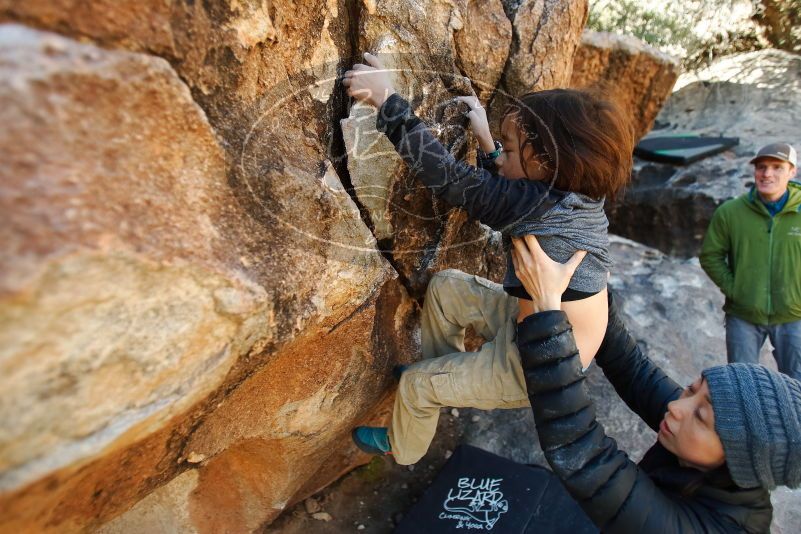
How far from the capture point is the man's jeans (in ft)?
10.7

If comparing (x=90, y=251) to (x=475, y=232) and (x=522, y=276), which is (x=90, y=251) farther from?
→ (x=475, y=232)

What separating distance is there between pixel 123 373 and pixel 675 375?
3.30 metres

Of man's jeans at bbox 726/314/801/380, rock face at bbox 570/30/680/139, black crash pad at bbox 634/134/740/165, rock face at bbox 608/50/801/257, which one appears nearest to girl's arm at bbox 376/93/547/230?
man's jeans at bbox 726/314/801/380

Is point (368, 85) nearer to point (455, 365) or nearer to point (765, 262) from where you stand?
point (455, 365)

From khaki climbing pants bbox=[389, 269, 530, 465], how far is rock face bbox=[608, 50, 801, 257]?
3.89 meters

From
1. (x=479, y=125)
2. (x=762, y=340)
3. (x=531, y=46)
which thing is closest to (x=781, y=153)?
(x=762, y=340)

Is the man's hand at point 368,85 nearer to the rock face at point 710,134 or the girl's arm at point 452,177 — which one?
the girl's arm at point 452,177

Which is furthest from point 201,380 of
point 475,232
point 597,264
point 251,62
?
point 475,232

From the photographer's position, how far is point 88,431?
1276 millimetres

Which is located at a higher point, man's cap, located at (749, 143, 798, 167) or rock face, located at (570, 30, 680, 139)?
rock face, located at (570, 30, 680, 139)

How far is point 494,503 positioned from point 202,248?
191 cm

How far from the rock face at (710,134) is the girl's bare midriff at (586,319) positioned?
3.92 m

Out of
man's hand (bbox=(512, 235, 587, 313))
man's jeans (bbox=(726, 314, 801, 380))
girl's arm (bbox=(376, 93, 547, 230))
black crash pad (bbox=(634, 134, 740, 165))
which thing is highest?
girl's arm (bbox=(376, 93, 547, 230))

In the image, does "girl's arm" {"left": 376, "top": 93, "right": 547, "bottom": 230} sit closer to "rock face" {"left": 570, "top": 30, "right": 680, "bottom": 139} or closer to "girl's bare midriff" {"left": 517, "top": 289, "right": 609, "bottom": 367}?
"girl's bare midriff" {"left": 517, "top": 289, "right": 609, "bottom": 367}
